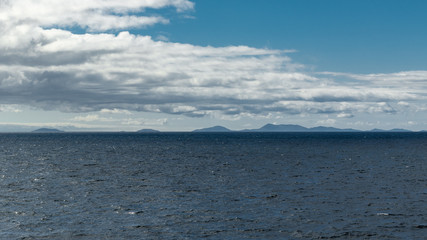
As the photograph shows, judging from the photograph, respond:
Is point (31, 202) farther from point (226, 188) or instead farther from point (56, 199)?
point (226, 188)

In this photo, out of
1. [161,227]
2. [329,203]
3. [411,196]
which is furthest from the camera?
[411,196]

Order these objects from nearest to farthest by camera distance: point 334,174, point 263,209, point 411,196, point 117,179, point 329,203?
point 263,209
point 329,203
point 411,196
point 117,179
point 334,174

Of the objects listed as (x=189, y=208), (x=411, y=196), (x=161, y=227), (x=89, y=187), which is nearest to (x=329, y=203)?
(x=411, y=196)

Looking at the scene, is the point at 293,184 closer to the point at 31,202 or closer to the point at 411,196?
the point at 411,196

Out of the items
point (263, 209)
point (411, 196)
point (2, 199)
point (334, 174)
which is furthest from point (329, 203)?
point (2, 199)

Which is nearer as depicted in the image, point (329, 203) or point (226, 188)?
point (329, 203)

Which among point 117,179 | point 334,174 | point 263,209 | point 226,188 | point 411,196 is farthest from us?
point 334,174

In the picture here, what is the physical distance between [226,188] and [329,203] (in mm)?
16542

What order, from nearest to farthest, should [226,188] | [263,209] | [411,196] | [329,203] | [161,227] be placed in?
1. [161,227]
2. [263,209]
3. [329,203]
4. [411,196]
5. [226,188]

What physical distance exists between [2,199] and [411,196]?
5155 cm

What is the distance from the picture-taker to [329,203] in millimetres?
48656

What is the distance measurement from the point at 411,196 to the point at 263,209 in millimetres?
21323

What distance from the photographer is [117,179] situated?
71.5 m

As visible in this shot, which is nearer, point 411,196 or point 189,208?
point 189,208
